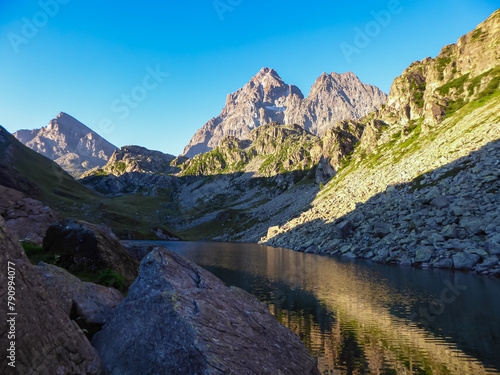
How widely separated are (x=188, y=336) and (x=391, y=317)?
76.0 ft

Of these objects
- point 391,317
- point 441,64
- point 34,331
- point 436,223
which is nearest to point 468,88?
point 441,64

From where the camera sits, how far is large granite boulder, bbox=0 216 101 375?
6.14m

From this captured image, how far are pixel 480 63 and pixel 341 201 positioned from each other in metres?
105

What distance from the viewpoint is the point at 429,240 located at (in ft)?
165

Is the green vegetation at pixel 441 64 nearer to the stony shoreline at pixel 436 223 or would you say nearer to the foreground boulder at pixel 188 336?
the stony shoreline at pixel 436 223

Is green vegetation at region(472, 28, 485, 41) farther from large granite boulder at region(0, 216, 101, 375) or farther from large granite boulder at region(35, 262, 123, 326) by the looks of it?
large granite boulder at region(0, 216, 101, 375)

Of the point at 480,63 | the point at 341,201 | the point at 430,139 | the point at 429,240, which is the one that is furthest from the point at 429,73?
the point at 429,240

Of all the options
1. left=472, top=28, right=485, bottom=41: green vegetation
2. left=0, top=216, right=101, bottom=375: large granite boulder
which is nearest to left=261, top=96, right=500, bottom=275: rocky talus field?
left=0, top=216, right=101, bottom=375: large granite boulder

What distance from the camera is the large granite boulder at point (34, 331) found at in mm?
6137

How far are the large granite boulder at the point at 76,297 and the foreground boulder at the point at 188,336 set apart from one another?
1.20 meters

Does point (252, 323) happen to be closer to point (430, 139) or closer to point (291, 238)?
point (291, 238)

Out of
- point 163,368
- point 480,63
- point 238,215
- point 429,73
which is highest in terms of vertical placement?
point 429,73

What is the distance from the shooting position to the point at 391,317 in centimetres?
2411

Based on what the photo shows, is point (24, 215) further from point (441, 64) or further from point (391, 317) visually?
point (441, 64)
